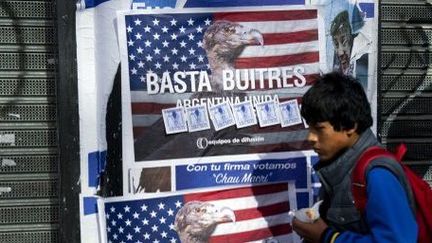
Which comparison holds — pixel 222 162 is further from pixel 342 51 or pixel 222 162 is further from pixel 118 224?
pixel 342 51

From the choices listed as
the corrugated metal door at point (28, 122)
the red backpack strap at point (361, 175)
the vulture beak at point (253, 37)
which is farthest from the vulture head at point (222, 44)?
the red backpack strap at point (361, 175)

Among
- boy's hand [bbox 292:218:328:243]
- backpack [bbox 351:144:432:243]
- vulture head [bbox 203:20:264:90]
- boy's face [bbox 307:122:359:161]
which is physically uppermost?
vulture head [bbox 203:20:264:90]

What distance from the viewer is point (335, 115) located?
2.64 meters

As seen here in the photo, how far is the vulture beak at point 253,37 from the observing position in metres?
4.21

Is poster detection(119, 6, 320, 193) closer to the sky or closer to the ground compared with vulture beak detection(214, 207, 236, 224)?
closer to the sky

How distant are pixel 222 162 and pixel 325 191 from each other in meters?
1.44

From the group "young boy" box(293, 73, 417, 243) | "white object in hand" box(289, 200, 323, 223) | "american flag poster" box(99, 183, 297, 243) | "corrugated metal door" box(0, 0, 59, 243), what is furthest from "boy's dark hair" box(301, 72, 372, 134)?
"corrugated metal door" box(0, 0, 59, 243)

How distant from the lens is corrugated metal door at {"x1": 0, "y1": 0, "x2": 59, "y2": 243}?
170 inches

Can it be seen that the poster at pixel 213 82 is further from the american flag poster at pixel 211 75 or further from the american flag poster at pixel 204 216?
the american flag poster at pixel 204 216

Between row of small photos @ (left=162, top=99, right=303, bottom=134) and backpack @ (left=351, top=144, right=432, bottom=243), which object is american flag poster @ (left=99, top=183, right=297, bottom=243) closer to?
row of small photos @ (left=162, top=99, right=303, bottom=134)

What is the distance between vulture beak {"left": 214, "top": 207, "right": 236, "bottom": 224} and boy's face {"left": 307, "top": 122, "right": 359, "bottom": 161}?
156 cm

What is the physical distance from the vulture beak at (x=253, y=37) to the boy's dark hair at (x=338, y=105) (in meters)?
1.56

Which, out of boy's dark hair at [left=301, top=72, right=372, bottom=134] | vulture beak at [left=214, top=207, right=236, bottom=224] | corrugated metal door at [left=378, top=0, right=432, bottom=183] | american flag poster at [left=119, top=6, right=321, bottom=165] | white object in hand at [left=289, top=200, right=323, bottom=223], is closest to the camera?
boy's dark hair at [left=301, top=72, right=372, bottom=134]

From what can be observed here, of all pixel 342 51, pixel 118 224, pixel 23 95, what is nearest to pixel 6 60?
pixel 23 95
